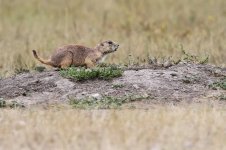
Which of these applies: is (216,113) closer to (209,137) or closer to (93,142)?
(209,137)

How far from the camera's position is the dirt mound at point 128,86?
444 inches

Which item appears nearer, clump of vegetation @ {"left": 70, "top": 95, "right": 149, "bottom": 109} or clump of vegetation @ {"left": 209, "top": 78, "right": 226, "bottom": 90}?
clump of vegetation @ {"left": 70, "top": 95, "right": 149, "bottom": 109}

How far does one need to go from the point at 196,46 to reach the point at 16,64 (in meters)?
3.68

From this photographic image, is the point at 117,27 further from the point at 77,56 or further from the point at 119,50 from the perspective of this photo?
the point at 77,56

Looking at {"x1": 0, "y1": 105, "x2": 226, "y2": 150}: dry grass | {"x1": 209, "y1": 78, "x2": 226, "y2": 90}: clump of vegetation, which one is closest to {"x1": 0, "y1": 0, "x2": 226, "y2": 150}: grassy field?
{"x1": 0, "y1": 105, "x2": 226, "y2": 150}: dry grass

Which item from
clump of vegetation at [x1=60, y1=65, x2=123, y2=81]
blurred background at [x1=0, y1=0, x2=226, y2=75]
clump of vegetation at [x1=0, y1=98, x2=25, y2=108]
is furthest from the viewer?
blurred background at [x1=0, y1=0, x2=226, y2=75]

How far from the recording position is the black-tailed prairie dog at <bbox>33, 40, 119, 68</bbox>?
12516 millimetres

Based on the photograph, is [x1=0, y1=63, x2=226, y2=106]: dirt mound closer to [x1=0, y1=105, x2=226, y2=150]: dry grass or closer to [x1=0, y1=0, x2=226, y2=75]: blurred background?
[x1=0, y1=105, x2=226, y2=150]: dry grass

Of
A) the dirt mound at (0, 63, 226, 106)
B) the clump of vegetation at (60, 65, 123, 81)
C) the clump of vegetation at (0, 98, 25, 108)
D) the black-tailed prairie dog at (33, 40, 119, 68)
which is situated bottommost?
the clump of vegetation at (0, 98, 25, 108)

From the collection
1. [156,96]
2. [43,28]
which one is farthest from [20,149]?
[43,28]

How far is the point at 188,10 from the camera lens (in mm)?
20094

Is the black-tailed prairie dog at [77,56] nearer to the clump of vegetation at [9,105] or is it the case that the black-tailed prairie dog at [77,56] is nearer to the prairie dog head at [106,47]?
the prairie dog head at [106,47]

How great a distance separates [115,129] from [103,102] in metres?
2.15

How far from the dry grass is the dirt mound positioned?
1.28m
